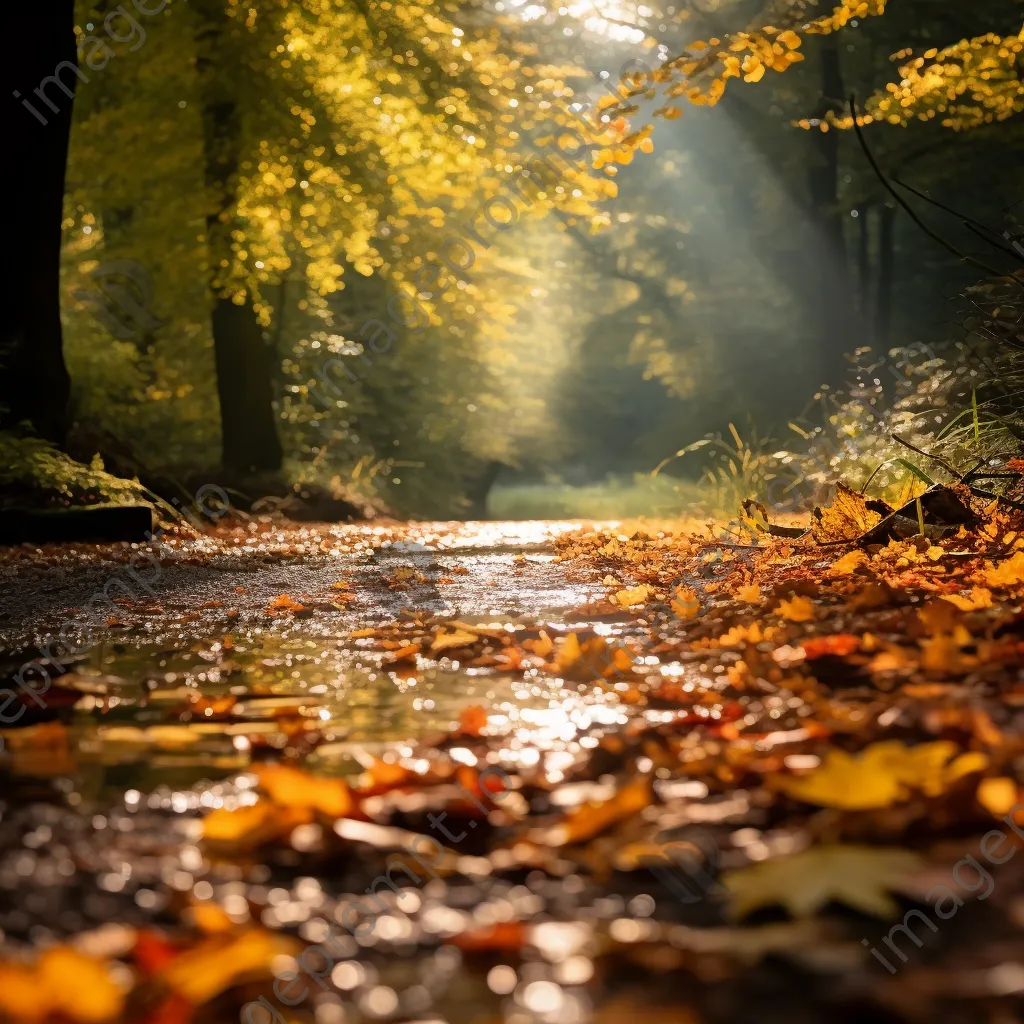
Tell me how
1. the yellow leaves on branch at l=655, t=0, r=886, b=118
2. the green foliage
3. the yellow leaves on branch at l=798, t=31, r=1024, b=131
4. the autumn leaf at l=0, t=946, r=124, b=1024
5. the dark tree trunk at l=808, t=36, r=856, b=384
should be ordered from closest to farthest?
the autumn leaf at l=0, t=946, r=124, b=1024 → the yellow leaves on branch at l=655, t=0, r=886, b=118 → the green foliage → the yellow leaves on branch at l=798, t=31, r=1024, b=131 → the dark tree trunk at l=808, t=36, r=856, b=384

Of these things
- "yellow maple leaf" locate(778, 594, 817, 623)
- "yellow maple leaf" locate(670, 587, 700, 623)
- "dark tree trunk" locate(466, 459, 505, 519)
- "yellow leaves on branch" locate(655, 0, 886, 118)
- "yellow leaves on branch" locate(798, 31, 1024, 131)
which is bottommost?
"dark tree trunk" locate(466, 459, 505, 519)

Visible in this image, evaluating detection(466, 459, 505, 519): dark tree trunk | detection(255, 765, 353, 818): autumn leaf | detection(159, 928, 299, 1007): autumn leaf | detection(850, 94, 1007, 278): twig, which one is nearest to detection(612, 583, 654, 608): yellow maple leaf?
detection(850, 94, 1007, 278): twig

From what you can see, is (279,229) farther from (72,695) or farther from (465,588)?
(72,695)

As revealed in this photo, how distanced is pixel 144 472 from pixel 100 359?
5.58 metres

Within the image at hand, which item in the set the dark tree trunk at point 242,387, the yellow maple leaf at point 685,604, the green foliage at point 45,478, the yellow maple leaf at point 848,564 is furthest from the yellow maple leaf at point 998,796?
the dark tree trunk at point 242,387

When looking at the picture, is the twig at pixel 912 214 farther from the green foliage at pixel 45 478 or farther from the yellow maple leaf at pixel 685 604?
the green foliage at pixel 45 478

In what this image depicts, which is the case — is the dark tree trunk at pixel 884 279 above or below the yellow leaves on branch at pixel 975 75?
below

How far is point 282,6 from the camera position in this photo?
37.9ft

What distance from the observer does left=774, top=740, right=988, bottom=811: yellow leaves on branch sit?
171 centimetres

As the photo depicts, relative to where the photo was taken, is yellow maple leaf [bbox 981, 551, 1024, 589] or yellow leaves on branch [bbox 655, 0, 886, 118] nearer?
yellow maple leaf [bbox 981, 551, 1024, 589]

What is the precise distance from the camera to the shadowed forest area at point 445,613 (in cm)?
140

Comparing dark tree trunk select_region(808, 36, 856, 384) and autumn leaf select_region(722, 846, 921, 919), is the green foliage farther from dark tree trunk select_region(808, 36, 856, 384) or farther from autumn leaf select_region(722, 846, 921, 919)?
dark tree trunk select_region(808, 36, 856, 384)

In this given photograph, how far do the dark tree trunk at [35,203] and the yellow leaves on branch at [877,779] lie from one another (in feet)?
31.8

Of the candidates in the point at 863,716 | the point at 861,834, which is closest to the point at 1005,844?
the point at 861,834
